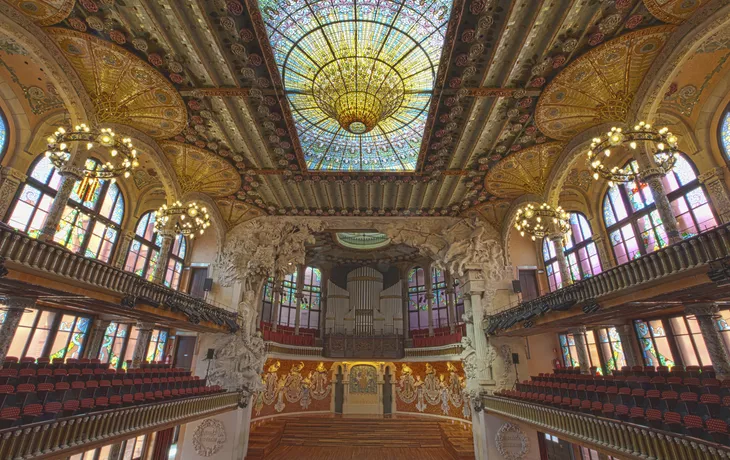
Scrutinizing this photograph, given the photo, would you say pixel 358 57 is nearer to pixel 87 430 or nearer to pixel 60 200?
pixel 60 200

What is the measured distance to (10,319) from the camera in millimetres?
8383

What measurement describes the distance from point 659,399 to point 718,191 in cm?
668

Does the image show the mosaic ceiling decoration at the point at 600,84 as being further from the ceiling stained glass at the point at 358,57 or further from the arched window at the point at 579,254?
the arched window at the point at 579,254

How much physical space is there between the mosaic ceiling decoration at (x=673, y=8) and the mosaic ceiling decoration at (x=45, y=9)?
42.4 feet

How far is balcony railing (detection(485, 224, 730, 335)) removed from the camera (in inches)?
265

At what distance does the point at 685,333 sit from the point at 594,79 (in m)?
9.33

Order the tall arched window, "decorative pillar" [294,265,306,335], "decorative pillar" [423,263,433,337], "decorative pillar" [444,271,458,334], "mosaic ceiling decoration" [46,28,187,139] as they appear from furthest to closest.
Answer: the tall arched window → "decorative pillar" [294,265,306,335] → "decorative pillar" [423,263,433,337] → "decorative pillar" [444,271,458,334] → "mosaic ceiling decoration" [46,28,187,139]

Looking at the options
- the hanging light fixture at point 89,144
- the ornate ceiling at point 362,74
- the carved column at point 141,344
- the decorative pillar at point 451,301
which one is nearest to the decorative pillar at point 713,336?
the ornate ceiling at point 362,74

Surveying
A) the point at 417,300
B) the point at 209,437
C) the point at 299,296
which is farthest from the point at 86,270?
the point at 417,300

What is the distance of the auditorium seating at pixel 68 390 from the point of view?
723 cm

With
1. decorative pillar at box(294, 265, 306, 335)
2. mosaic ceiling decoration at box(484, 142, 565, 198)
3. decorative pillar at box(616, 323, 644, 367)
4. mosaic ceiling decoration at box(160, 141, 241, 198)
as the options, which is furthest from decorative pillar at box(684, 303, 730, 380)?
decorative pillar at box(294, 265, 306, 335)

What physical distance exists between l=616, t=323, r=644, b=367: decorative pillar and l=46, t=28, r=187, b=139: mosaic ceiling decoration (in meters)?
18.0

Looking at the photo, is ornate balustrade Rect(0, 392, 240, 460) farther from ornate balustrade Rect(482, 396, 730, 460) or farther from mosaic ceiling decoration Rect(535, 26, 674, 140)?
mosaic ceiling decoration Rect(535, 26, 674, 140)

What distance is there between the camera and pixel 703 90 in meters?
10.5
